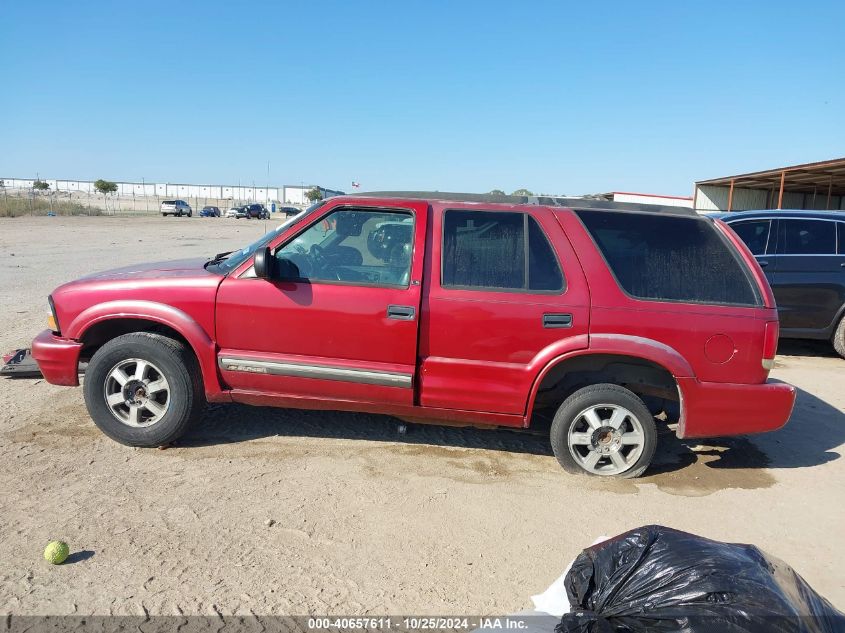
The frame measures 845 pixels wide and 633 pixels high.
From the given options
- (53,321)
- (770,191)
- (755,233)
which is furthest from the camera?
(770,191)

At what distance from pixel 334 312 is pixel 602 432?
6.41 feet

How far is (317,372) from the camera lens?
407cm

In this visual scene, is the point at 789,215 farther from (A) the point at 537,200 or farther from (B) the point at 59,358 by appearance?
(B) the point at 59,358

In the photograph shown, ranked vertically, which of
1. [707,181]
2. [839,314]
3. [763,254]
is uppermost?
[707,181]

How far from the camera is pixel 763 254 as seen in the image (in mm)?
7750

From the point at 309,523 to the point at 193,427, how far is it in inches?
61.5

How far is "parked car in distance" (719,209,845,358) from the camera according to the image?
7.57 meters

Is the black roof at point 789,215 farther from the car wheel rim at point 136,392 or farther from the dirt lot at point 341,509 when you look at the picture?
the car wheel rim at point 136,392

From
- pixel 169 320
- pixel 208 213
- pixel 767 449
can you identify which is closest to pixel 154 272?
pixel 169 320

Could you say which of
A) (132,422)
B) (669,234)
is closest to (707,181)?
(669,234)

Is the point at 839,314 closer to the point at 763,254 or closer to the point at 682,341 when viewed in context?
the point at 763,254

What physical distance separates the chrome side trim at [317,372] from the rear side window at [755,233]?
5.93 meters

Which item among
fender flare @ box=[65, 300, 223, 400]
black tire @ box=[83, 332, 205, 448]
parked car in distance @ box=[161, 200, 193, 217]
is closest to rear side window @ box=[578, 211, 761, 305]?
fender flare @ box=[65, 300, 223, 400]

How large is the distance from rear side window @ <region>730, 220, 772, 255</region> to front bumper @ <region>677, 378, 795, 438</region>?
4.45 metres
